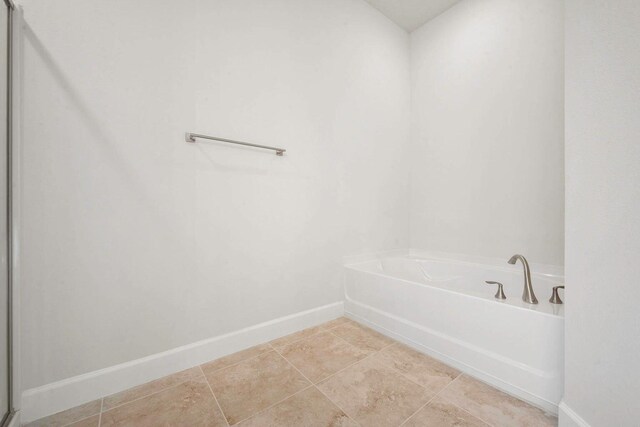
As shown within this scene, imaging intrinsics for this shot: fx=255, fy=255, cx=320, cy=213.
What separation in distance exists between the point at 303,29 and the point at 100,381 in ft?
7.46

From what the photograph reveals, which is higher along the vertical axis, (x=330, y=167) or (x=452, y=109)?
(x=452, y=109)

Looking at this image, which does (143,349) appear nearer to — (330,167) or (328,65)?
(330,167)

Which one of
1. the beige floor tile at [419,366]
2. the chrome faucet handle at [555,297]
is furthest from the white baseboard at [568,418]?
the chrome faucet handle at [555,297]

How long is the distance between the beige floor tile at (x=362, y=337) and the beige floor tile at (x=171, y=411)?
2.72 feet

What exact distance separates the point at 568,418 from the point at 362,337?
3.17 feet

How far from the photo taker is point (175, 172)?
4.22 ft

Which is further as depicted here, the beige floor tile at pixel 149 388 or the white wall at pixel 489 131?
the white wall at pixel 489 131

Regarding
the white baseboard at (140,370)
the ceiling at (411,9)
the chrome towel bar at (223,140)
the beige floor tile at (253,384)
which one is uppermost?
the ceiling at (411,9)

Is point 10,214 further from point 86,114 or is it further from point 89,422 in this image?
point 89,422

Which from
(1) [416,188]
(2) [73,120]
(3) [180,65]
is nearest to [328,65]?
(3) [180,65]

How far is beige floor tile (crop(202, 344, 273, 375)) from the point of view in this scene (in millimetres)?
1328

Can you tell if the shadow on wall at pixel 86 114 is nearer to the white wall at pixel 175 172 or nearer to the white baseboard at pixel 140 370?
the white wall at pixel 175 172

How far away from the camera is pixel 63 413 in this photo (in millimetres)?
1021

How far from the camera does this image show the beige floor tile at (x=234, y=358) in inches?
52.3
